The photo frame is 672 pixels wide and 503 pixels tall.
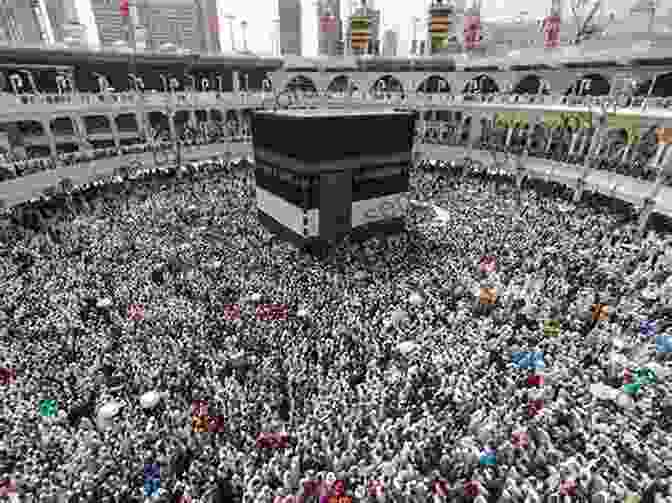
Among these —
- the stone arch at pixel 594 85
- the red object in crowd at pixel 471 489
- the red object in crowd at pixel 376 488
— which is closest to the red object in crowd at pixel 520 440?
the red object in crowd at pixel 471 489

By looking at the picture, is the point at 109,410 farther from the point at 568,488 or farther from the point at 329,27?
the point at 329,27

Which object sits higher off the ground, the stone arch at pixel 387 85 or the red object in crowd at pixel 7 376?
the stone arch at pixel 387 85

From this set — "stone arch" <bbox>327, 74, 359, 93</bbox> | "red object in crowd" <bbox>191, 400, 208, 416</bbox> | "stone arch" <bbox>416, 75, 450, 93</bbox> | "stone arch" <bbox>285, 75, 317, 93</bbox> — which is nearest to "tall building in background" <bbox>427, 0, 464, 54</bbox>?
"stone arch" <bbox>416, 75, 450, 93</bbox>

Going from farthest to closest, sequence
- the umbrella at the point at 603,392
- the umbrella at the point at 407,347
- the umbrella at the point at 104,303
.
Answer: the umbrella at the point at 104,303, the umbrella at the point at 407,347, the umbrella at the point at 603,392

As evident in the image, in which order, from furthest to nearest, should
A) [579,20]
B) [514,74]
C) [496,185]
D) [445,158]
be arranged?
[579,20]
[514,74]
[445,158]
[496,185]

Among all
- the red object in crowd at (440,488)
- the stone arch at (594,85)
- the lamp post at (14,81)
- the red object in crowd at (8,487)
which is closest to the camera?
A: the red object in crowd at (440,488)

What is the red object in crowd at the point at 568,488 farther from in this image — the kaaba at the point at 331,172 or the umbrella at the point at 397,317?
the kaaba at the point at 331,172

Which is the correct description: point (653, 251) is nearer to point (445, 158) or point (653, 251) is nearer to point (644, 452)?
point (644, 452)

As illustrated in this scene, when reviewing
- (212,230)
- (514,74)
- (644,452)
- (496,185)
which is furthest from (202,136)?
(644,452)
